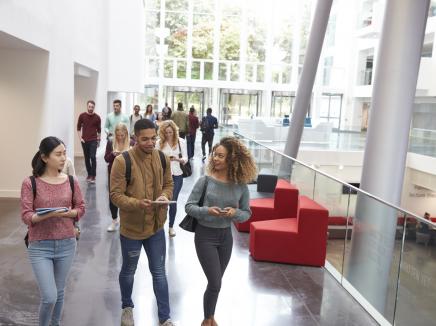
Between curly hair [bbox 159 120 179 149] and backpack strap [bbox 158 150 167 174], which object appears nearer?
backpack strap [bbox 158 150 167 174]

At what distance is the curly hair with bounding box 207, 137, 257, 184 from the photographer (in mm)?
4055

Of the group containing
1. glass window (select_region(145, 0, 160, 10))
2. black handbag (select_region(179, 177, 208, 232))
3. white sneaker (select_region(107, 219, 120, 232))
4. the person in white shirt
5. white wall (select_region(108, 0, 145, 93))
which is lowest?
white sneaker (select_region(107, 219, 120, 232))

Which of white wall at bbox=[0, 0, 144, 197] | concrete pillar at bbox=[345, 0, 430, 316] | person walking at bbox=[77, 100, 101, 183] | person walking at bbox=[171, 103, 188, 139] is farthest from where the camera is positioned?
person walking at bbox=[171, 103, 188, 139]

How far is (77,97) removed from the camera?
16.0 metres

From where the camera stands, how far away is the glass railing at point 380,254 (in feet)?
15.1

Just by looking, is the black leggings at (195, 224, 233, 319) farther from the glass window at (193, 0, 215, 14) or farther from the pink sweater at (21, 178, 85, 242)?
the glass window at (193, 0, 215, 14)

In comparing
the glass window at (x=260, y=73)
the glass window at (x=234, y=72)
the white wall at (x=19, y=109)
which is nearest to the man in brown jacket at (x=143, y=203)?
the white wall at (x=19, y=109)

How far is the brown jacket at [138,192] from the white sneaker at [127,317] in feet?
2.75

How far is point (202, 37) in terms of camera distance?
3506cm

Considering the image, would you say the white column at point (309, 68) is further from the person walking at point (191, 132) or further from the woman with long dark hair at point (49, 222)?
the woman with long dark hair at point (49, 222)

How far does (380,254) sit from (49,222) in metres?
3.79

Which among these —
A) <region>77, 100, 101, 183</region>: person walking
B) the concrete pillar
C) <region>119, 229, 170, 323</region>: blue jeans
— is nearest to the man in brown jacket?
<region>119, 229, 170, 323</region>: blue jeans

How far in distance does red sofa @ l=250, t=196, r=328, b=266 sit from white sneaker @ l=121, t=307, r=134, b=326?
2.60 meters

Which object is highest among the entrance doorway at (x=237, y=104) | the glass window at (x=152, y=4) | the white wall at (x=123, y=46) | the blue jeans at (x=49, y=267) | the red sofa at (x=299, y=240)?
the glass window at (x=152, y=4)
